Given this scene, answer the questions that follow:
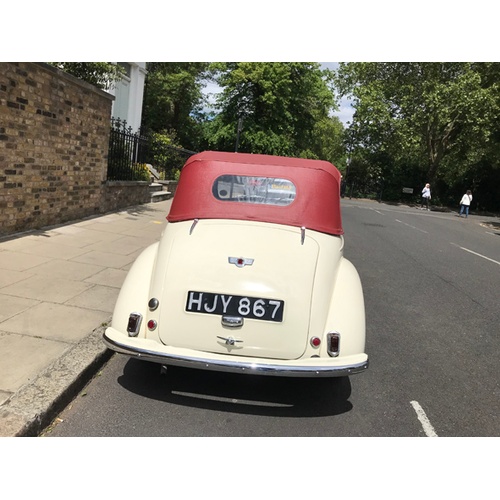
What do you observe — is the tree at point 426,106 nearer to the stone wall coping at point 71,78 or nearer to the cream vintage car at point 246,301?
the stone wall coping at point 71,78

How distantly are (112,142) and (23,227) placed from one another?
415cm

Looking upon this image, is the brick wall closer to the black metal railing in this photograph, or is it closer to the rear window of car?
the black metal railing

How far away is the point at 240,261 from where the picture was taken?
3.29 metres

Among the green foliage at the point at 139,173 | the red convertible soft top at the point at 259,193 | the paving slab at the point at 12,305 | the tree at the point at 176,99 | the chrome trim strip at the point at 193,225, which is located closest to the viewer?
the chrome trim strip at the point at 193,225

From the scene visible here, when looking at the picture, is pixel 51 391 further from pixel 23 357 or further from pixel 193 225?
pixel 193 225

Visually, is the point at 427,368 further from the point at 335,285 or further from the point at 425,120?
the point at 425,120

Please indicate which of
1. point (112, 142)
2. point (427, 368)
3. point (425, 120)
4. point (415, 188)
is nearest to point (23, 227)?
point (112, 142)

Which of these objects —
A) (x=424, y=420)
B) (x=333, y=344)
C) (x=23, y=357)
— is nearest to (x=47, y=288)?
(x=23, y=357)

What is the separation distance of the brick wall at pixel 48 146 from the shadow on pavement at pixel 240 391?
15.7ft

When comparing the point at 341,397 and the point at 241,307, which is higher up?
the point at 241,307

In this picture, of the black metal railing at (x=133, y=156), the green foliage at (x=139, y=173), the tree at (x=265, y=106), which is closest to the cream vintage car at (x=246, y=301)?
the black metal railing at (x=133, y=156)

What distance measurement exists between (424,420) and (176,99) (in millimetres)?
34700

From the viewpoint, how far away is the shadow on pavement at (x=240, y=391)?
328 cm
